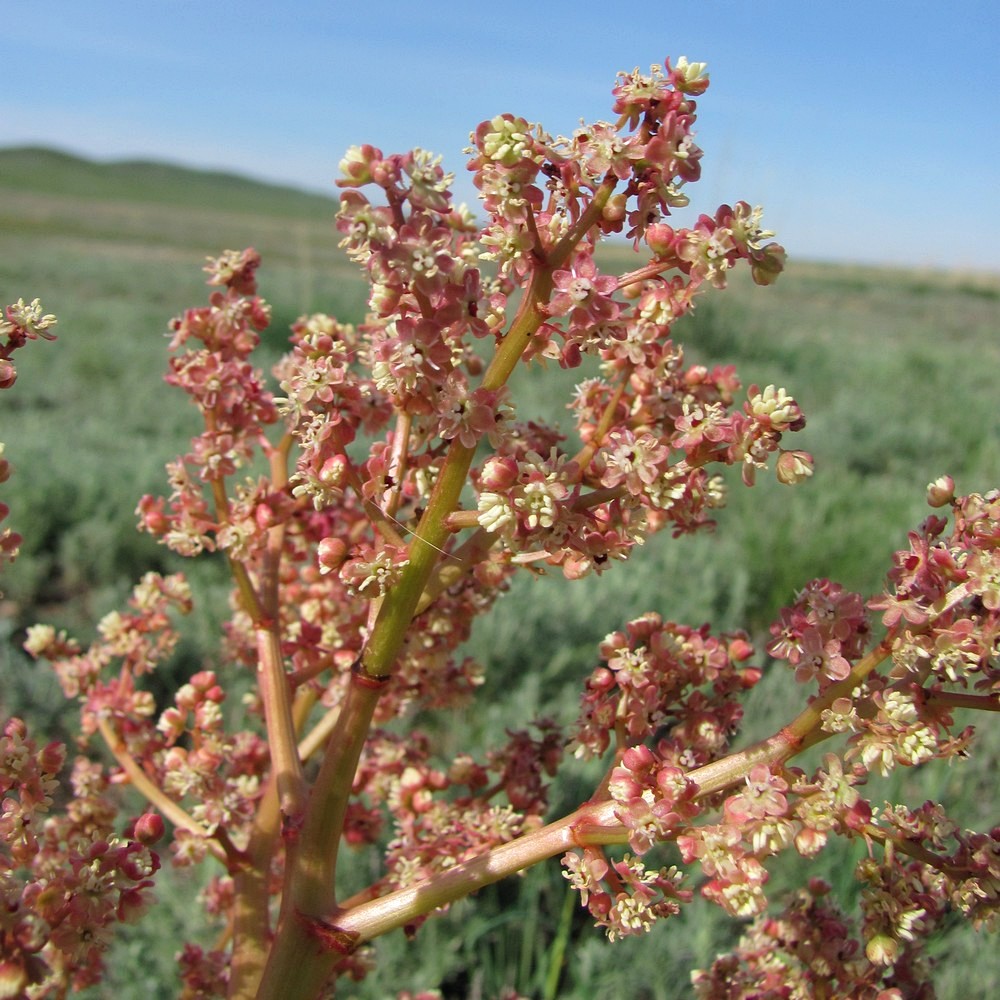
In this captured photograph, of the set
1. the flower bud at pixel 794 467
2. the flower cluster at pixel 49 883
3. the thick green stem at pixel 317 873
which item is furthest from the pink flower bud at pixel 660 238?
the flower cluster at pixel 49 883

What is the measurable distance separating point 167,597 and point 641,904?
850 mm

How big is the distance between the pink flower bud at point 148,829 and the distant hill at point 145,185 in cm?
6953

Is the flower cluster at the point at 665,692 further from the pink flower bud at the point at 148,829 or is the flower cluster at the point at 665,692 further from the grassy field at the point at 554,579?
the grassy field at the point at 554,579

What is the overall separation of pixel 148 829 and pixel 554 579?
2901mm

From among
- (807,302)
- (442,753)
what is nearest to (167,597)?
(442,753)

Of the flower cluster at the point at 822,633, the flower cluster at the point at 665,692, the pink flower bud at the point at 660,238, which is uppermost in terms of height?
the pink flower bud at the point at 660,238

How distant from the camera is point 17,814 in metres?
0.82

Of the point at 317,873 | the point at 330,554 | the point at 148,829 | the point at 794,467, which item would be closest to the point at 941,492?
the point at 794,467

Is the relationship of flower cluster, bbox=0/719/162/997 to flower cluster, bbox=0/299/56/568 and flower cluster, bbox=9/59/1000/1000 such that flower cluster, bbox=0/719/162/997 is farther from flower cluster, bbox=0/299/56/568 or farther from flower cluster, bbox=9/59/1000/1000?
flower cluster, bbox=0/299/56/568

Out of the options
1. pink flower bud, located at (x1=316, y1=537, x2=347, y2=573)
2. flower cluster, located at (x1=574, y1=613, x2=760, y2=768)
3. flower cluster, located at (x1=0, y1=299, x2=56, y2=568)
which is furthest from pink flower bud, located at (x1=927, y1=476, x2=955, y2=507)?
flower cluster, located at (x1=0, y1=299, x2=56, y2=568)

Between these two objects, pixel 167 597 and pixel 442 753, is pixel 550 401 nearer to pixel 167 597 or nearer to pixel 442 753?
pixel 442 753

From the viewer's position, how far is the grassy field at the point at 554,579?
2213 millimetres

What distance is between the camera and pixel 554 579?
378cm

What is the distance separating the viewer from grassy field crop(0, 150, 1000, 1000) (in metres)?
2.21
